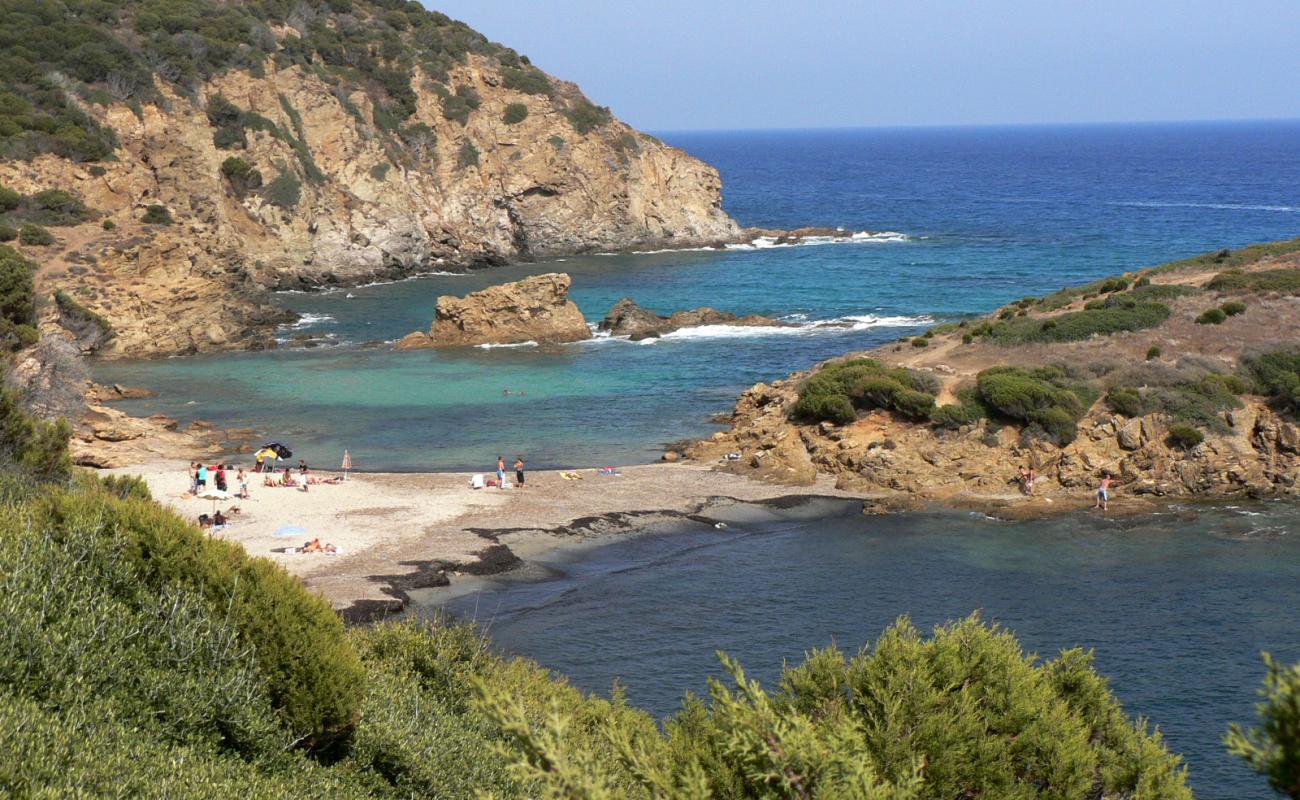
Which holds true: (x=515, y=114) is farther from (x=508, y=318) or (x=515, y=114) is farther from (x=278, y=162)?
(x=508, y=318)

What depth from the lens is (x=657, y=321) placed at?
65438mm

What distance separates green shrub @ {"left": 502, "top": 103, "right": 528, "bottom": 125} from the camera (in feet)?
310

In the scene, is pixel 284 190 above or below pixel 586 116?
below

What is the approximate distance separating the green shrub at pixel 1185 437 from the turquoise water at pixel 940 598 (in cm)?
261

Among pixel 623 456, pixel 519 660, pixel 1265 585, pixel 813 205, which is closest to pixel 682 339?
pixel 623 456

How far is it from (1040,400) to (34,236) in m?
42.6

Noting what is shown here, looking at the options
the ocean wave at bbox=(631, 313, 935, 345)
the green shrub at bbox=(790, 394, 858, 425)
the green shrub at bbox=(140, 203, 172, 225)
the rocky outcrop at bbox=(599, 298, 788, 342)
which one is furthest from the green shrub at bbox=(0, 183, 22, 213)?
the green shrub at bbox=(790, 394, 858, 425)

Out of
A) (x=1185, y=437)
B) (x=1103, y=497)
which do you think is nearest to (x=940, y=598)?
(x=1103, y=497)

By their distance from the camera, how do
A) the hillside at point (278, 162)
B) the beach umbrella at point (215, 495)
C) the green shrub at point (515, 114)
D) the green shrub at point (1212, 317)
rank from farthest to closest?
the green shrub at point (515, 114) < the hillside at point (278, 162) < the green shrub at point (1212, 317) < the beach umbrella at point (215, 495)

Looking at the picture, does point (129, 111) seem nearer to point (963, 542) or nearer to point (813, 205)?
point (963, 542)

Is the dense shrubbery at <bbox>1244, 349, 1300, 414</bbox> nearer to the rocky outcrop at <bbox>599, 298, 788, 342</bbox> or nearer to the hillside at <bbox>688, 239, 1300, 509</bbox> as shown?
the hillside at <bbox>688, 239, 1300, 509</bbox>

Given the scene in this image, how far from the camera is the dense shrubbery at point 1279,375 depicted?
3719 centimetres

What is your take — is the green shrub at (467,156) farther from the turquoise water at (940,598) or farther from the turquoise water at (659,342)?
the turquoise water at (940,598)

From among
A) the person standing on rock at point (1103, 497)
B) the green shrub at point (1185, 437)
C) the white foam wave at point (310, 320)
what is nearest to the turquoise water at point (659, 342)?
the white foam wave at point (310, 320)
